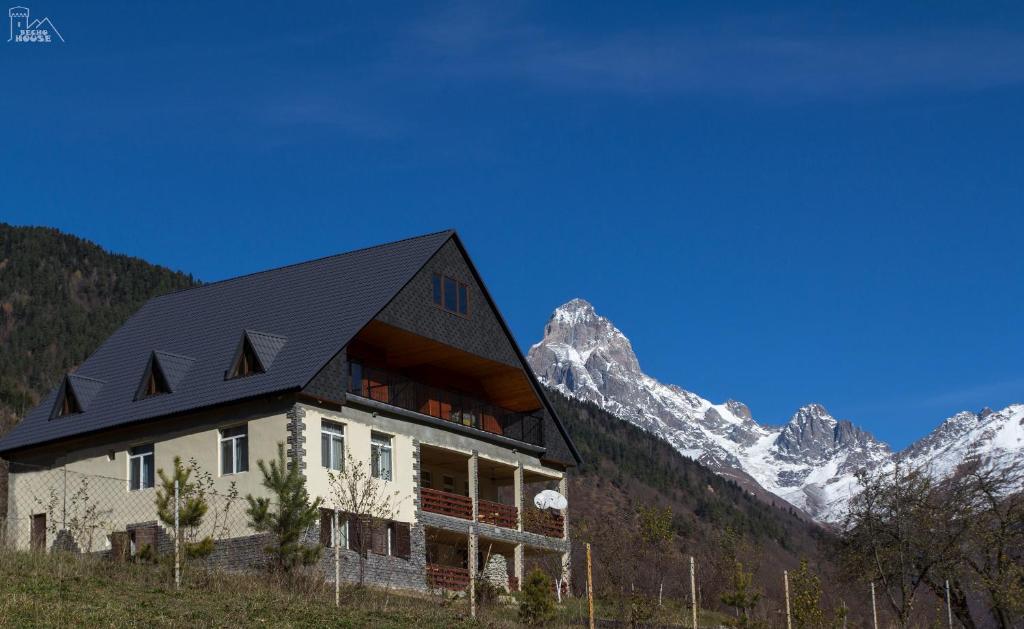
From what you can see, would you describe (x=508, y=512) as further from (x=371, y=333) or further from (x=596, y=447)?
(x=596, y=447)

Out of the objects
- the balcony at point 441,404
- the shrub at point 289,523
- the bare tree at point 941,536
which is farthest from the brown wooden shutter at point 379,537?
the bare tree at point 941,536

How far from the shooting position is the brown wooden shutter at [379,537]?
44875 mm

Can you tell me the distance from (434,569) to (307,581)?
15.0 m

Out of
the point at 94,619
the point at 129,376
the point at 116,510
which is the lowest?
the point at 94,619

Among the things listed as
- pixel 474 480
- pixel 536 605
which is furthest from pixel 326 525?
pixel 536 605

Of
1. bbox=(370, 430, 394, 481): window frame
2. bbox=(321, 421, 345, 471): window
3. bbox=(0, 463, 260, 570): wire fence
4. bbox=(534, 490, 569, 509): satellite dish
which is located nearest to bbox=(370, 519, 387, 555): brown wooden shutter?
bbox=(370, 430, 394, 481): window frame

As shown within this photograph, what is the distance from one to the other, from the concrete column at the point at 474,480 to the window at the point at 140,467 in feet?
36.6

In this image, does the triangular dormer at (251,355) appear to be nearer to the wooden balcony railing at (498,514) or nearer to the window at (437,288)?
the window at (437,288)

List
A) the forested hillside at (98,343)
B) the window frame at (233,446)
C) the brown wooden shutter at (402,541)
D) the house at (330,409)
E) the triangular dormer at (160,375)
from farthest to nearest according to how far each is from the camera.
Answer: the forested hillside at (98,343)
the triangular dormer at (160,375)
the brown wooden shutter at (402,541)
the house at (330,409)
the window frame at (233,446)

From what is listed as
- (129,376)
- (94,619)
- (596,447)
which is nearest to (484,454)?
(129,376)

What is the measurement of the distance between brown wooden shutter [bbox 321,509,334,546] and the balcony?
170 inches

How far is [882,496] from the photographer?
166ft

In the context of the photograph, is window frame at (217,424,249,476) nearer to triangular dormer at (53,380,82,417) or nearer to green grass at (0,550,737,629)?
triangular dormer at (53,380,82,417)

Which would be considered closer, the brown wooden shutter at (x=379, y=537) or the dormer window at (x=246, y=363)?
the brown wooden shutter at (x=379, y=537)
